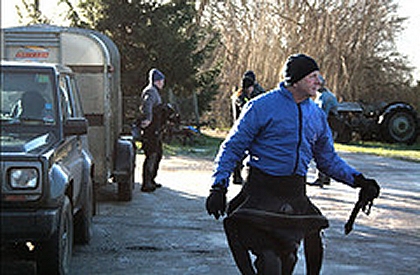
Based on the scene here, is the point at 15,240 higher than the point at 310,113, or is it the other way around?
the point at 310,113

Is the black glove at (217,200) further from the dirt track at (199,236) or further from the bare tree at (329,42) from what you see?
the bare tree at (329,42)

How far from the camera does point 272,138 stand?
5.35 metres

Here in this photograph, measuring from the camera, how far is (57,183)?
6.14 meters

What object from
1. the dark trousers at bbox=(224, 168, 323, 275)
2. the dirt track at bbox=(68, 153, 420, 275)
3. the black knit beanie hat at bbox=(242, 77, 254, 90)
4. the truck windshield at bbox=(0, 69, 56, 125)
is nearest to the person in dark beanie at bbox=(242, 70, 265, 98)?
the black knit beanie hat at bbox=(242, 77, 254, 90)

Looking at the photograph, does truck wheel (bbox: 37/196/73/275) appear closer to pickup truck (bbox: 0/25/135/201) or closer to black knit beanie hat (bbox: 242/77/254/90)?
pickup truck (bbox: 0/25/135/201)

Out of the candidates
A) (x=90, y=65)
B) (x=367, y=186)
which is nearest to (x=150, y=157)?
(x=90, y=65)

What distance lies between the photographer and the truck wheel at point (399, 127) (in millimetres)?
27906

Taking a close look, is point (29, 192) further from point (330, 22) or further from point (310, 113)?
point (330, 22)

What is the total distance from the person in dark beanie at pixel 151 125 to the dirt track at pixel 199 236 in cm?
32

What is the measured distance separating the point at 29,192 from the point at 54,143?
79 centimetres

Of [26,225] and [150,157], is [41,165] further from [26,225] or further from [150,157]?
[150,157]

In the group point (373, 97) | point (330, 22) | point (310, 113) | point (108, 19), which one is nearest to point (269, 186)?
point (310, 113)

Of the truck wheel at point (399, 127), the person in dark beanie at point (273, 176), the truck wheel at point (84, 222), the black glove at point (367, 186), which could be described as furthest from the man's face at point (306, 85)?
the truck wheel at point (399, 127)

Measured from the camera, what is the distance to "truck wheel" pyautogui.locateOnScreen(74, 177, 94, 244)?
809 centimetres
